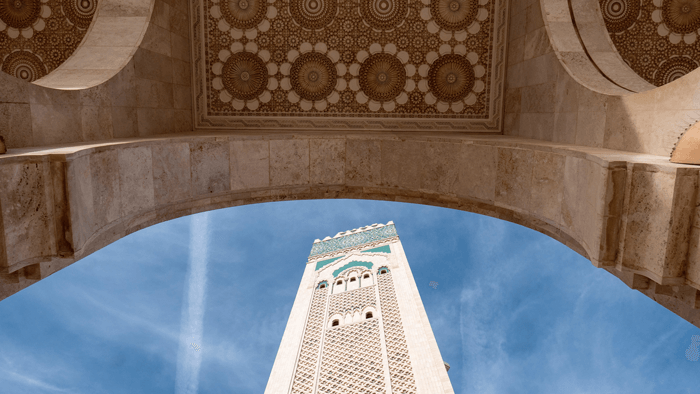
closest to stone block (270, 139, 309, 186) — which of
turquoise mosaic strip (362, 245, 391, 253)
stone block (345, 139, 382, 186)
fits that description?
stone block (345, 139, 382, 186)

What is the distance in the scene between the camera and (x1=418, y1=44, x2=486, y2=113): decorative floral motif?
438 cm

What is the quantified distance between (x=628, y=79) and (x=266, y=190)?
9.22 feet

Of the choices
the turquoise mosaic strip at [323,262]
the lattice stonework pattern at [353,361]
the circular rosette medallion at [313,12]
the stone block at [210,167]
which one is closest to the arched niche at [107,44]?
the stone block at [210,167]

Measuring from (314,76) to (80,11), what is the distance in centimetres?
251

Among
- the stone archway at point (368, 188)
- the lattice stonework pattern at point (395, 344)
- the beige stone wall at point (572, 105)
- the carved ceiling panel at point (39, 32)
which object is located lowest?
the lattice stonework pattern at point (395, 344)

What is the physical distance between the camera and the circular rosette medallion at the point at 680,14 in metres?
4.30

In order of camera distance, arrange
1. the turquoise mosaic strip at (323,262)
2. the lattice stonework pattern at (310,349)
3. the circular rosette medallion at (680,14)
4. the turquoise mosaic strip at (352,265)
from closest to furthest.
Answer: the circular rosette medallion at (680,14) < the lattice stonework pattern at (310,349) < the turquoise mosaic strip at (352,265) < the turquoise mosaic strip at (323,262)

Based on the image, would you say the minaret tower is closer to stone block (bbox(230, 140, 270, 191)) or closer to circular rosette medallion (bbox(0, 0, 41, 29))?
stone block (bbox(230, 140, 270, 191))

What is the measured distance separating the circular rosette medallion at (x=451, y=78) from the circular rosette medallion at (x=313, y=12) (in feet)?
3.92

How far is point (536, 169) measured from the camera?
2.76m

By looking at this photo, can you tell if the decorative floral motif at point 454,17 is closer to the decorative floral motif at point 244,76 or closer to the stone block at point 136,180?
the decorative floral motif at point 244,76

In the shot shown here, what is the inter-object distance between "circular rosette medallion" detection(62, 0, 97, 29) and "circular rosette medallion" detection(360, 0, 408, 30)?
2.81m

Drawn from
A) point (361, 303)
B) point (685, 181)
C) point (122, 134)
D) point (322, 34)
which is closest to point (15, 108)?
point (122, 134)

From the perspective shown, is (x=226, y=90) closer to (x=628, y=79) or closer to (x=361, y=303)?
(x=628, y=79)
